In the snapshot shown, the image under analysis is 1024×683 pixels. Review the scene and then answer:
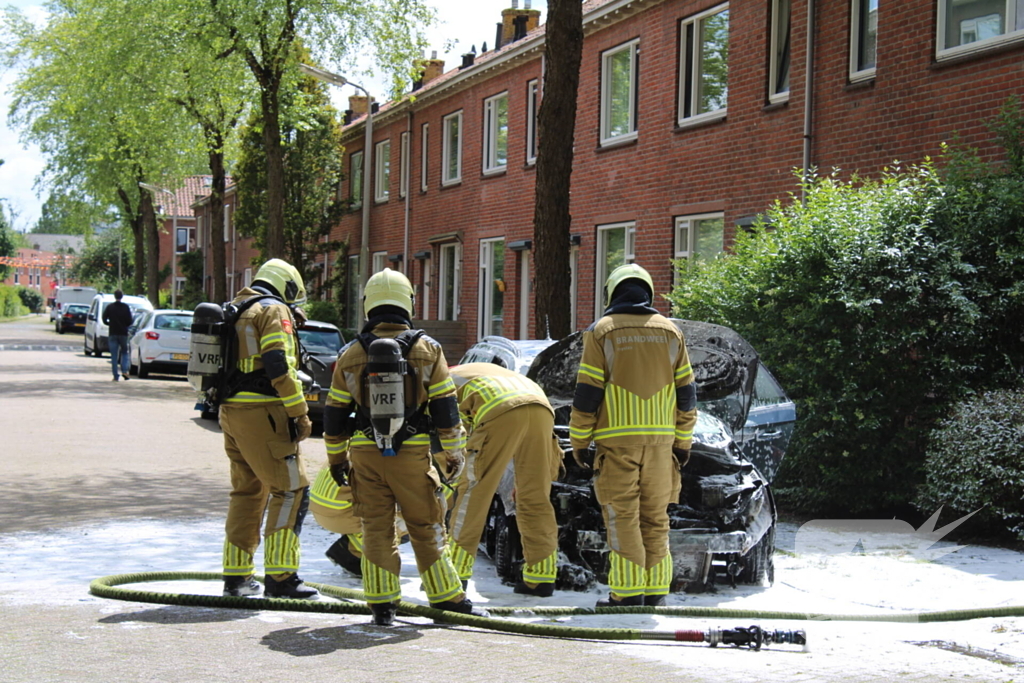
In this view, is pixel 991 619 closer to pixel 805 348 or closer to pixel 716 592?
pixel 716 592

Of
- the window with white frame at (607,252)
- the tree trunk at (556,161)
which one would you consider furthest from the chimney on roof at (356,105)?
the tree trunk at (556,161)

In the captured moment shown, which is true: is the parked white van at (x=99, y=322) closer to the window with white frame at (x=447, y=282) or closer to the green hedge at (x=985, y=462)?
the window with white frame at (x=447, y=282)

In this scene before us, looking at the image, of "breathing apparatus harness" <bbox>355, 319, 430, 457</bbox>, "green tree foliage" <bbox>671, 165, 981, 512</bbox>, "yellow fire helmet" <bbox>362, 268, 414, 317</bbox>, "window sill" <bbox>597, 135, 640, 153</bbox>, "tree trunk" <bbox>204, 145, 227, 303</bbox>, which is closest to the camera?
"breathing apparatus harness" <bbox>355, 319, 430, 457</bbox>

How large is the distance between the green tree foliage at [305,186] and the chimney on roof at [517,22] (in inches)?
282

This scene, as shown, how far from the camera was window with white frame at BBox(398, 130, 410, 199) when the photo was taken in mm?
31016

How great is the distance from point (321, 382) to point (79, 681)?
11421mm

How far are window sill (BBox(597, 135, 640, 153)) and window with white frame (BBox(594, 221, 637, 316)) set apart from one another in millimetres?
1313

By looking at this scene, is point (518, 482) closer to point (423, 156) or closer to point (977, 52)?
point (977, 52)

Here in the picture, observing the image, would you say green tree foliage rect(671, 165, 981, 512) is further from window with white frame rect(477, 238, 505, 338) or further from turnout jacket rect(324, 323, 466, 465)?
window with white frame rect(477, 238, 505, 338)

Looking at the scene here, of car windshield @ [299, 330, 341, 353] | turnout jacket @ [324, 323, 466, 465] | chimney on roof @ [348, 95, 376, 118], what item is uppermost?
chimney on roof @ [348, 95, 376, 118]

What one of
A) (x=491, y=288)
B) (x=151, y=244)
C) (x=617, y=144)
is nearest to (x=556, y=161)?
(x=617, y=144)

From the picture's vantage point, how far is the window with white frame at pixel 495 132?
82.6 feet

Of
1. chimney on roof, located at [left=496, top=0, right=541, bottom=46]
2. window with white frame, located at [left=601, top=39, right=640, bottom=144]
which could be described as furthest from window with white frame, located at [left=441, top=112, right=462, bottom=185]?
window with white frame, located at [left=601, top=39, right=640, bottom=144]

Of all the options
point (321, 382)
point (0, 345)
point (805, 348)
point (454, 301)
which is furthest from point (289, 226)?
point (805, 348)
